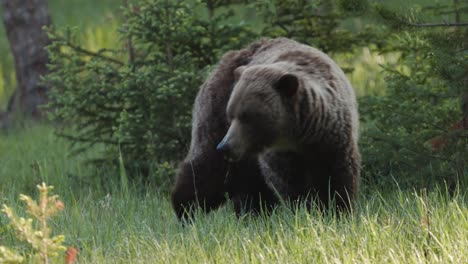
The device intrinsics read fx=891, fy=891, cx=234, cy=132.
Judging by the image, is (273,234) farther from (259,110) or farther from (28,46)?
(28,46)

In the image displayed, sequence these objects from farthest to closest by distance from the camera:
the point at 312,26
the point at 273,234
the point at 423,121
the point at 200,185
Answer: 1. the point at 312,26
2. the point at 423,121
3. the point at 200,185
4. the point at 273,234

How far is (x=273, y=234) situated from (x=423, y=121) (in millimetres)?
1913

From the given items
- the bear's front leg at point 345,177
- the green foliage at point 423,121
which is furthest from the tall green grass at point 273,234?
the green foliage at point 423,121

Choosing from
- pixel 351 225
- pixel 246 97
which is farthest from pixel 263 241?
pixel 246 97

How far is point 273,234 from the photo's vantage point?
5391 millimetres

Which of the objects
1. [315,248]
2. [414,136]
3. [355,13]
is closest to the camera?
[315,248]

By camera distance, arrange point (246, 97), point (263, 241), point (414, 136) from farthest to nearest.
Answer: point (414, 136), point (246, 97), point (263, 241)

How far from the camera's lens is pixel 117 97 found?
8219 mm

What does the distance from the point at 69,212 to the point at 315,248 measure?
2.32 m

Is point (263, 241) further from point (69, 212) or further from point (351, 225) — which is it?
point (69, 212)

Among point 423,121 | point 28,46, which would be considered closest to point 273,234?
point 423,121

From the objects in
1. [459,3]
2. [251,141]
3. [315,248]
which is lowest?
[315,248]

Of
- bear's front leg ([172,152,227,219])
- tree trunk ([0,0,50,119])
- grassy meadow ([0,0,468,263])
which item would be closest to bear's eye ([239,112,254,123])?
grassy meadow ([0,0,468,263])

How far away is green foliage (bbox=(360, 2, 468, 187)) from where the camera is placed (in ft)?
20.8
